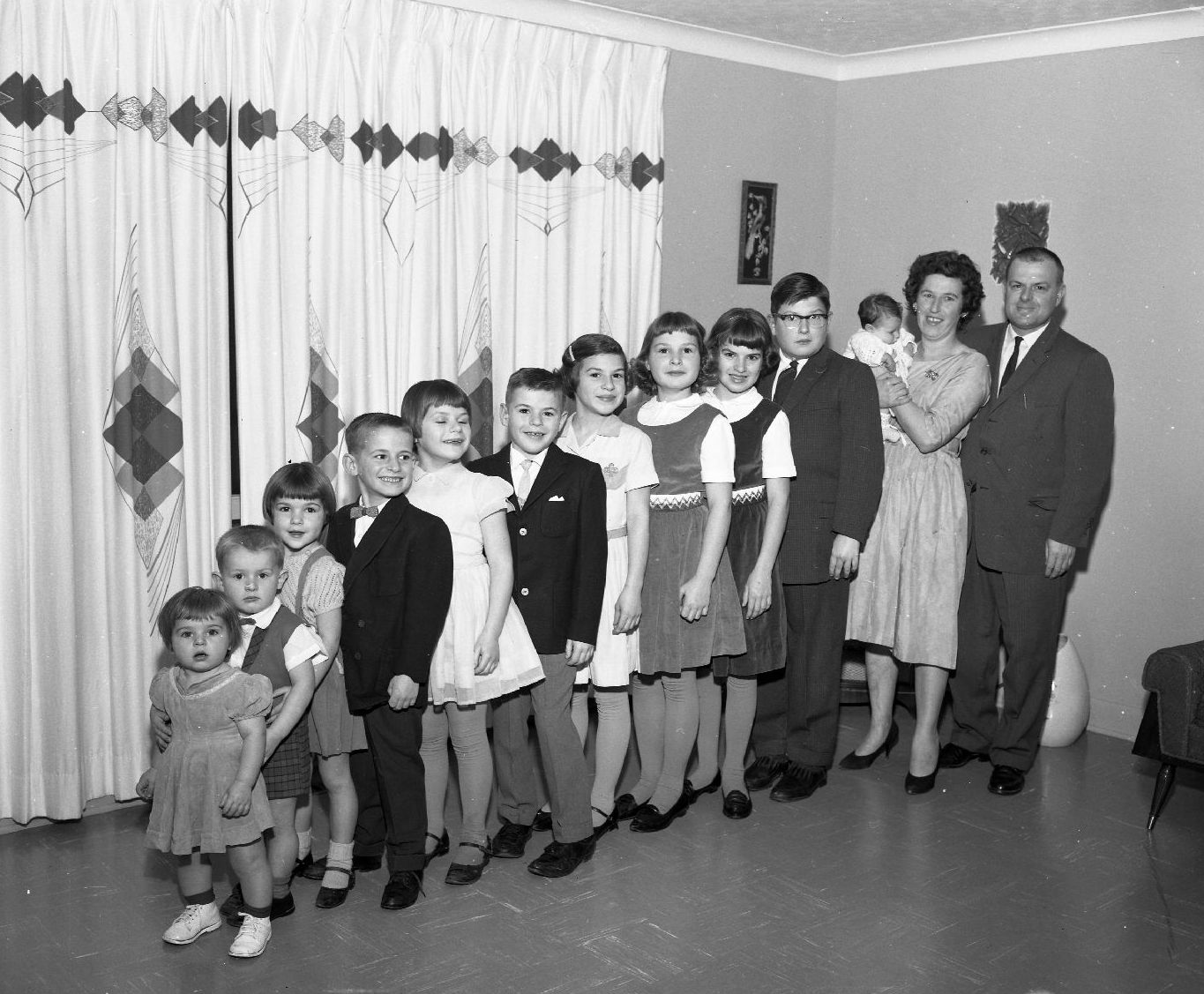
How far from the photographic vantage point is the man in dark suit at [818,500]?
375 cm

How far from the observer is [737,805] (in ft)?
12.2

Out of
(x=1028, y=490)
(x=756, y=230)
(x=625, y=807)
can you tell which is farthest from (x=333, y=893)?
(x=756, y=230)

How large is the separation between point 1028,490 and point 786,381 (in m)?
0.84

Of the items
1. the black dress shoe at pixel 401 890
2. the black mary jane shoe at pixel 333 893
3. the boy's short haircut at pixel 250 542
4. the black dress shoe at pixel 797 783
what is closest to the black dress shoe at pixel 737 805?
the black dress shoe at pixel 797 783

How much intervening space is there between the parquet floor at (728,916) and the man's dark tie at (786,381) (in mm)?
1253

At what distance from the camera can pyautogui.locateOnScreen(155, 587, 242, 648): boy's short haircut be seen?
2779 mm

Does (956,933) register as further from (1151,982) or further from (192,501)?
(192,501)

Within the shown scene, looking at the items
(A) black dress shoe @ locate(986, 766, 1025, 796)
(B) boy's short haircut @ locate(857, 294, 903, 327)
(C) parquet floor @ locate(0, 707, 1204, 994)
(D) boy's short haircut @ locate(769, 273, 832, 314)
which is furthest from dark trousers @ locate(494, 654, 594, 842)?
(B) boy's short haircut @ locate(857, 294, 903, 327)

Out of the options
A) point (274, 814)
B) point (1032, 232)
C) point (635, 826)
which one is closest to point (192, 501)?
point (274, 814)

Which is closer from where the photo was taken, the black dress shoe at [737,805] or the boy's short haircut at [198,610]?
the boy's short haircut at [198,610]

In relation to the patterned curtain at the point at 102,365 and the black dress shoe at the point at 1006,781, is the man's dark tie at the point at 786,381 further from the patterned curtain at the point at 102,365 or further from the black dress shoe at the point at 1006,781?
the patterned curtain at the point at 102,365

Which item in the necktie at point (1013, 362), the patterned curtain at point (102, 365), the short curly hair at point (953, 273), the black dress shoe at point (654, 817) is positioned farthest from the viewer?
the necktie at point (1013, 362)

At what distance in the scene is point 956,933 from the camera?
3068 mm

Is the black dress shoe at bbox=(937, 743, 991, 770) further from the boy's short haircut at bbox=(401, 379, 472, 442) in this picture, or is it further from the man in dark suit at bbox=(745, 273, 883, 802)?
the boy's short haircut at bbox=(401, 379, 472, 442)
